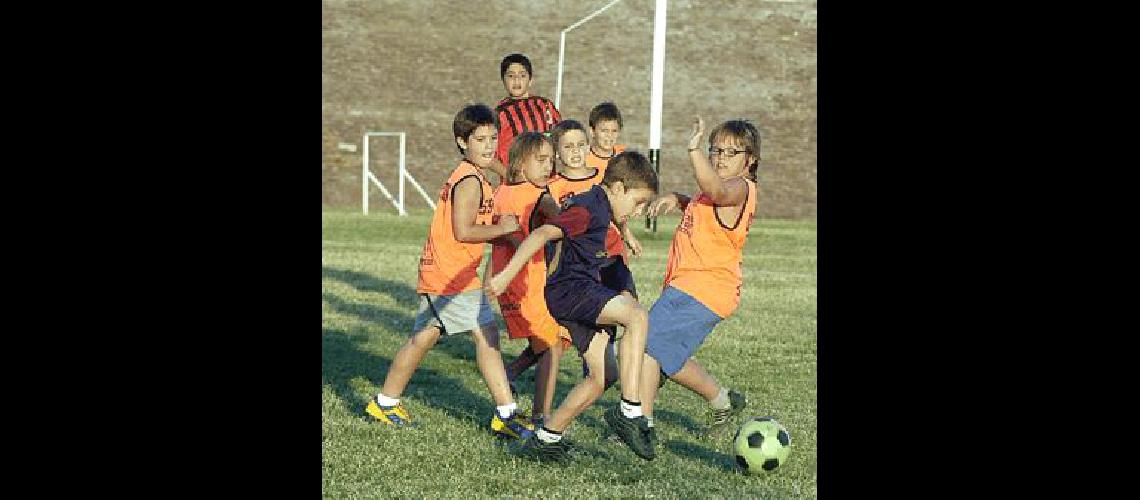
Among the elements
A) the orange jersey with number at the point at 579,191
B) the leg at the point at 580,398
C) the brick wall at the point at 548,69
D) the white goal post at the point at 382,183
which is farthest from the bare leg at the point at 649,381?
the brick wall at the point at 548,69

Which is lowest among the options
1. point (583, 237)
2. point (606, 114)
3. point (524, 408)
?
point (524, 408)

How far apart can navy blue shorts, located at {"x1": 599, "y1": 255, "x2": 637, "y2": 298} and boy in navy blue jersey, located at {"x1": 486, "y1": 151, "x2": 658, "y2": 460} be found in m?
1.00

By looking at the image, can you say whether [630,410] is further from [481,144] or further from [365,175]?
[365,175]

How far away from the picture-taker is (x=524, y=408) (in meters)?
7.12

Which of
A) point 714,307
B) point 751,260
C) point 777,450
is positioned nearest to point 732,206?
point 714,307

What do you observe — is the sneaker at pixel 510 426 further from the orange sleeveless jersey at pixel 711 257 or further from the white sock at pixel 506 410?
the orange sleeveless jersey at pixel 711 257

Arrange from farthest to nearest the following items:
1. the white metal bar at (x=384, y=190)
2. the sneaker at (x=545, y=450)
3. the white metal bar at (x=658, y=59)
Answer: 1. the white metal bar at (x=384, y=190)
2. the white metal bar at (x=658, y=59)
3. the sneaker at (x=545, y=450)

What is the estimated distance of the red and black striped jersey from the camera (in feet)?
28.4

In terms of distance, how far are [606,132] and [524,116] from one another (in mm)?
1170

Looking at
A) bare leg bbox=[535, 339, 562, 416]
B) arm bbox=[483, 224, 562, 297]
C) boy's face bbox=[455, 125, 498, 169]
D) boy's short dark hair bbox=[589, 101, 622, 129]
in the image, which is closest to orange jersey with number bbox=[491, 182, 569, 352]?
bare leg bbox=[535, 339, 562, 416]

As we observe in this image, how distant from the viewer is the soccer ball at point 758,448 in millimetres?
5387

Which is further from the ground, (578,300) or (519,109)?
(519,109)

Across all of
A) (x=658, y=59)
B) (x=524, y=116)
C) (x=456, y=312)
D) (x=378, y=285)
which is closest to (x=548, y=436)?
(x=456, y=312)

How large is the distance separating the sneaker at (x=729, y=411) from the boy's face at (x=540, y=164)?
1.42 m
